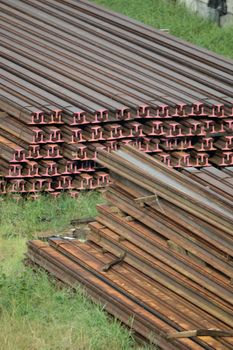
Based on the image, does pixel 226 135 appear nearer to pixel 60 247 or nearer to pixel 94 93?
pixel 94 93

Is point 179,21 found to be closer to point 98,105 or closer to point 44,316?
point 98,105

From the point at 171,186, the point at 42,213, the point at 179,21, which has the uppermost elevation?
the point at 171,186

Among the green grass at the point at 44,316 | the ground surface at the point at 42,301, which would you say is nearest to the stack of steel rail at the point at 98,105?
the ground surface at the point at 42,301

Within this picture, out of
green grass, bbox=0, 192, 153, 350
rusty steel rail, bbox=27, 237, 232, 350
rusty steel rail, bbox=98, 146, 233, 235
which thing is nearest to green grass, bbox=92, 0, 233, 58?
green grass, bbox=0, 192, 153, 350

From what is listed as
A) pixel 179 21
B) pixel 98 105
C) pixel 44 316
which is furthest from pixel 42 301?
pixel 179 21

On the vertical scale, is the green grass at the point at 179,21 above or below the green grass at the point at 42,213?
above

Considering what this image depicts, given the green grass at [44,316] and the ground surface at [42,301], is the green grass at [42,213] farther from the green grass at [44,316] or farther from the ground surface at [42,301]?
the green grass at [44,316]

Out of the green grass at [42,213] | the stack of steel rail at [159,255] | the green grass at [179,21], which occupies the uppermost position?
the stack of steel rail at [159,255]

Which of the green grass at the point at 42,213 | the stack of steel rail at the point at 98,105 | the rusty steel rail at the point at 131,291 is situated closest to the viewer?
the rusty steel rail at the point at 131,291
